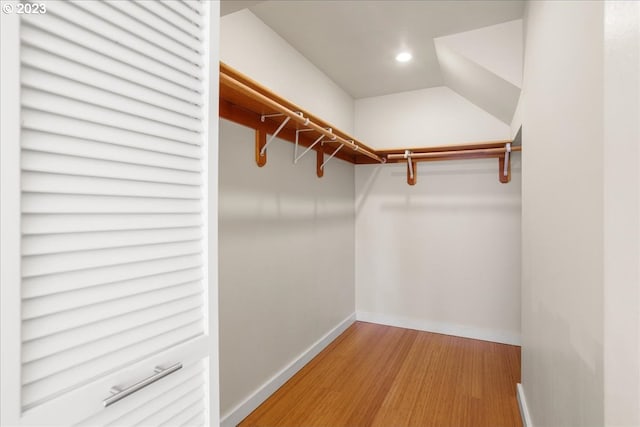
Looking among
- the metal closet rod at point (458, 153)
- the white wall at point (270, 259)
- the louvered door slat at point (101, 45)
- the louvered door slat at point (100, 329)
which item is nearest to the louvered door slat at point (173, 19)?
the louvered door slat at point (101, 45)

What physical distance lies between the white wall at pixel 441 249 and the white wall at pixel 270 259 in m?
0.57

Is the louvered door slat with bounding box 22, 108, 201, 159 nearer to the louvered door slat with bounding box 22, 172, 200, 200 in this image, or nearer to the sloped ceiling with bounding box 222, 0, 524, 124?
the louvered door slat with bounding box 22, 172, 200, 200

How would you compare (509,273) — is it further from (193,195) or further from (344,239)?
(193,195)

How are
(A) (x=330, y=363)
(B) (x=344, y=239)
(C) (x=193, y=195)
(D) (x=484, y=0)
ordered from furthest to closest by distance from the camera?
(B) (x=344, y=239) → (A) (x=330, y=363) → (D) (x=484, y=0) → (C) (x=193, y=195)

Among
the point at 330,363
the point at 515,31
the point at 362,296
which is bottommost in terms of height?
the point at 330,363

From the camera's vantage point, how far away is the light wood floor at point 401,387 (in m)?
2.02

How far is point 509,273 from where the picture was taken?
310 centimetres

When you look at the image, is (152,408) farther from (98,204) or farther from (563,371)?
(563,371)

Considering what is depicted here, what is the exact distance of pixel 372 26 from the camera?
2291mm

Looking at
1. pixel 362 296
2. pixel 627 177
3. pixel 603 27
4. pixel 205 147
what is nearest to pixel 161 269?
pixel 205 147

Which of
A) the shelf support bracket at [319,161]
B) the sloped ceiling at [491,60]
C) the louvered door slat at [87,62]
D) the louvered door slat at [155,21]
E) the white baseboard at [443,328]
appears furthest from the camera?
the white baseboard at [443,328]

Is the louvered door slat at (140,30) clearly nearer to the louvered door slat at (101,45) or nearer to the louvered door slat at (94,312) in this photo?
the louvered door slat at (101,45)

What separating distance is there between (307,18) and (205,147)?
1783 mm

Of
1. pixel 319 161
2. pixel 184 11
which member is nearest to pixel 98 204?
pixel 184 11
